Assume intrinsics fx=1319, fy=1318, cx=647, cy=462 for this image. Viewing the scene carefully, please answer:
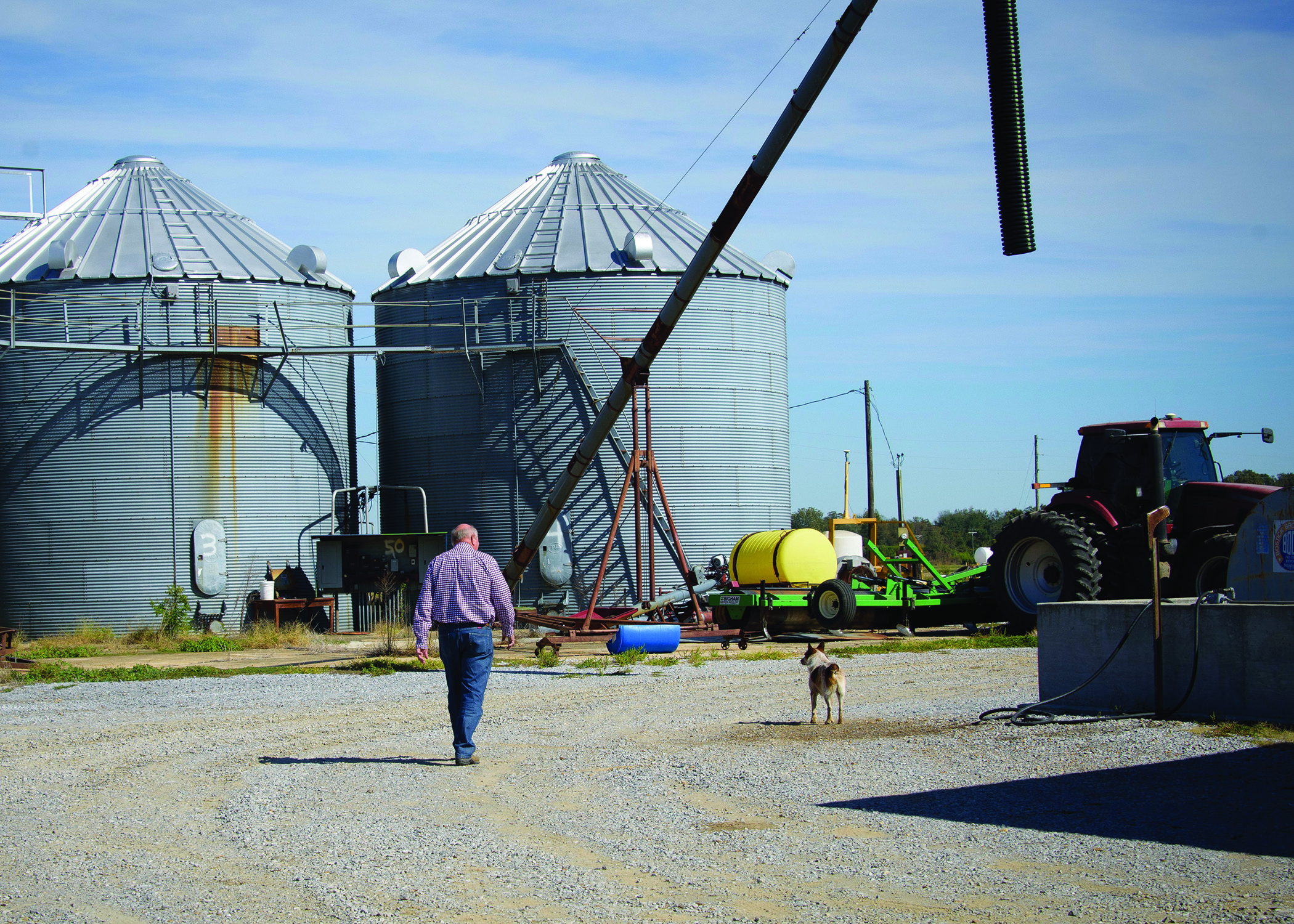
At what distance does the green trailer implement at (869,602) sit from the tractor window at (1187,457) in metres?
4.24

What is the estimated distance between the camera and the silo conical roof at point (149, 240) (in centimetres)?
2783

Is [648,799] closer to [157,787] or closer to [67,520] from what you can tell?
[157,787]

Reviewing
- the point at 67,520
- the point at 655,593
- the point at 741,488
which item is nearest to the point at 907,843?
the point at 655,593

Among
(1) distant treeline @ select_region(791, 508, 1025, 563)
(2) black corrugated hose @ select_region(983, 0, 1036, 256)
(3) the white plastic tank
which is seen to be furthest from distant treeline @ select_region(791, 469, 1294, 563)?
(2) black corrugated hose @ select_region(983, 0, 1036, 256)

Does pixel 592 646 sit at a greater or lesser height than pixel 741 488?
lesser

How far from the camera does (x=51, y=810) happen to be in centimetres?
820

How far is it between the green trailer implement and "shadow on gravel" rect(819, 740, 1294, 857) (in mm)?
12318

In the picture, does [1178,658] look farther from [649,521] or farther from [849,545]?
[849,545]

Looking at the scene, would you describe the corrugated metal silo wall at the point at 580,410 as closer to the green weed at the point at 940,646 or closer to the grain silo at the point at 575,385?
the grain silo at the point at 575,385

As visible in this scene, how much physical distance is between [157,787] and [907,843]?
17.0 ft

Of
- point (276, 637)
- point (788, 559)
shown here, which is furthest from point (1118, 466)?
point (276, 637)

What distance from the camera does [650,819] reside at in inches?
294

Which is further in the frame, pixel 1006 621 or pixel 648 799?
pixel 1006 621

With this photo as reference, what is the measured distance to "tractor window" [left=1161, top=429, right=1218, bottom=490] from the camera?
1791 centimetres
